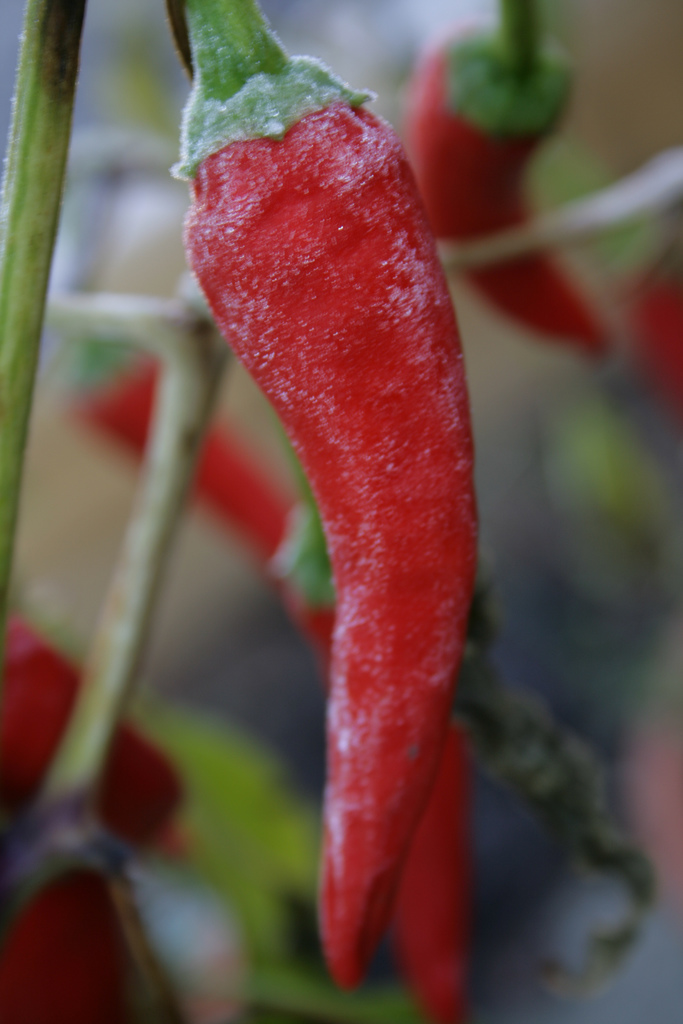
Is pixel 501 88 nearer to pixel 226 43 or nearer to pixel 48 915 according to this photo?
pixel 226 43

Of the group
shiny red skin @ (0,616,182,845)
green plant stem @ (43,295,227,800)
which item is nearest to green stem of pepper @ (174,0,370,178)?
green plant stem @ (43,295,227,800)

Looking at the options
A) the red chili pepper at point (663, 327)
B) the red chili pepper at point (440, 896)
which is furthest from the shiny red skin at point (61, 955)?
the red chili pepper at point (663, 327)

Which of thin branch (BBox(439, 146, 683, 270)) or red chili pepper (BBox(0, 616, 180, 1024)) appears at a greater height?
thin branch (BBox(439, 146, 683, 270))

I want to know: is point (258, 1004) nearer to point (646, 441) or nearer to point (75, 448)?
point (75, 448)

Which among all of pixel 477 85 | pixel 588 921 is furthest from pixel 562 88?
pixel 588 921

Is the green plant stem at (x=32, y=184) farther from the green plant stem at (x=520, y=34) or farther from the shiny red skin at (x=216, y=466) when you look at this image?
the shiny red skin at (x=216, y=466)

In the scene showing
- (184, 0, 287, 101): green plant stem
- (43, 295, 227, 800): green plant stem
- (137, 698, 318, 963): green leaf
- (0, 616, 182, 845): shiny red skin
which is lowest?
(137, 698, 318, 963): green leaf

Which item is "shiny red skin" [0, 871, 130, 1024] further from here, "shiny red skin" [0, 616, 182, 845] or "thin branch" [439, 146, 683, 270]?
"thin branch" [439, 146, 683, 270]
